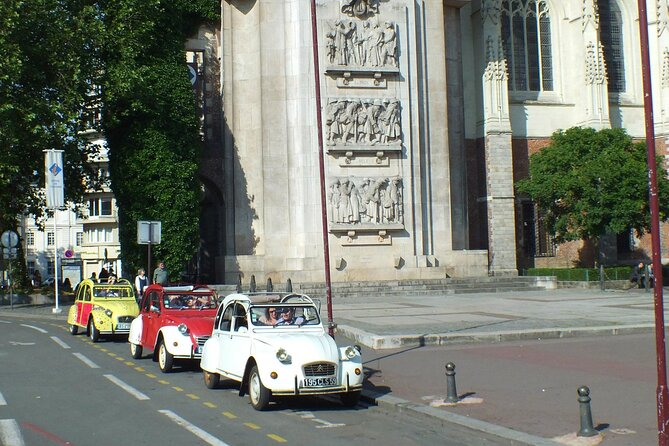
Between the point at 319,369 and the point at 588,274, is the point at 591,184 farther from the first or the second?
the point at 319,369

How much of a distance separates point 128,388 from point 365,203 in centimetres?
2455

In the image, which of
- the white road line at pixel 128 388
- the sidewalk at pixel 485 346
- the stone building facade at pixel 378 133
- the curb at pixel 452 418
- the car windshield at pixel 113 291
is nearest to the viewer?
the curb at pixel 452 418

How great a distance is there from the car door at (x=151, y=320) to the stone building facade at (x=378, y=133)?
53.8 feet

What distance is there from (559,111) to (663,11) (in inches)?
329

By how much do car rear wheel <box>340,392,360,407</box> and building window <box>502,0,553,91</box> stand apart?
37519 mm

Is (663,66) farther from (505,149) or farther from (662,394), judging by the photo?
(662,394)

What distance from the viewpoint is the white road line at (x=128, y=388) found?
43.4 ft

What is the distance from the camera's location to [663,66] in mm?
48312

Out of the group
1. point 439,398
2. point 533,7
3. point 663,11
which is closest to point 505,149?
point 533,7

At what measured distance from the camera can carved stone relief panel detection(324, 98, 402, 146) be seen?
37.8 meters

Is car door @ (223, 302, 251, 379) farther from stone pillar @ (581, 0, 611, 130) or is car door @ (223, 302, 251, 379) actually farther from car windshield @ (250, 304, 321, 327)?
stone pillar @ (581, 0, 611, 130)

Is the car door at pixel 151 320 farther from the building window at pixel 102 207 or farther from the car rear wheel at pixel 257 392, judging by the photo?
the building window at pixel 102 207

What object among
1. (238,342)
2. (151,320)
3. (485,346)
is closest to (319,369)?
(238,342)

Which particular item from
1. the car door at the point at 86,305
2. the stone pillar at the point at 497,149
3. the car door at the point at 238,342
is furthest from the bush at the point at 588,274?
the car door at the point at 238,342
